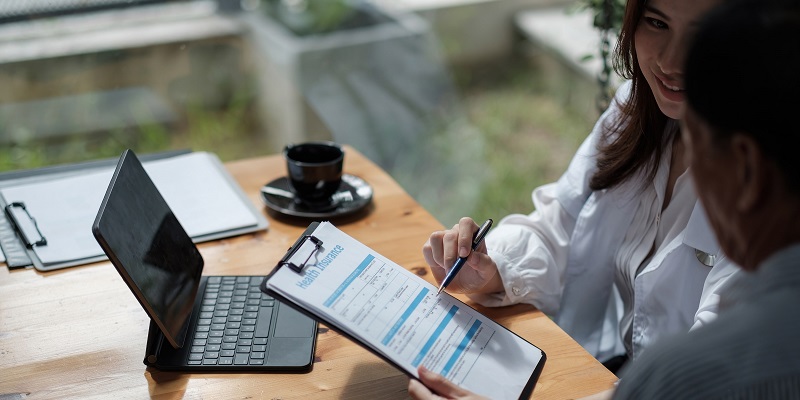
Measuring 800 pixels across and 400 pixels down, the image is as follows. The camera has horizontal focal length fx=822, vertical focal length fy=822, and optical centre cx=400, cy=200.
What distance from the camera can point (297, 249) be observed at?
36.5 inches

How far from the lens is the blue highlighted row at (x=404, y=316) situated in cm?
88

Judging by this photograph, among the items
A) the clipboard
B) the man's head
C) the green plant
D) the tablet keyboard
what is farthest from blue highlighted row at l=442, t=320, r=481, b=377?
the green plant

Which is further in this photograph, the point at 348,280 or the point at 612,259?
the point at 612,259

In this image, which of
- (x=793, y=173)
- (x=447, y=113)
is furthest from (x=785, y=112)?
(x=447, y=113)

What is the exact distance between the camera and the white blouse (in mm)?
1157

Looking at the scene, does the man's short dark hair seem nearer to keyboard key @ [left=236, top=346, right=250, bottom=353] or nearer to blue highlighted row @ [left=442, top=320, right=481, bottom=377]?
blue highlighted row @ [left=442, top=320, right=481, bottom=377]

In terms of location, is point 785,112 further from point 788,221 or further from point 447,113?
point 447,113

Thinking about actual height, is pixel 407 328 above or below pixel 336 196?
above

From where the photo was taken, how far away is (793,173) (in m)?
0.60

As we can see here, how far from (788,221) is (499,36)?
2.69 meters

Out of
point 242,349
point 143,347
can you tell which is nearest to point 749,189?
point 242,349

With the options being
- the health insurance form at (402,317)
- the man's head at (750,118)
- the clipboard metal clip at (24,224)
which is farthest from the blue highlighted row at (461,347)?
the clipboard metal clip at (24,224)

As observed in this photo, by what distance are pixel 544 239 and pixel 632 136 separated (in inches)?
8.1

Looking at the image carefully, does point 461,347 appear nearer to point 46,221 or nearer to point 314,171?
point 314,171
